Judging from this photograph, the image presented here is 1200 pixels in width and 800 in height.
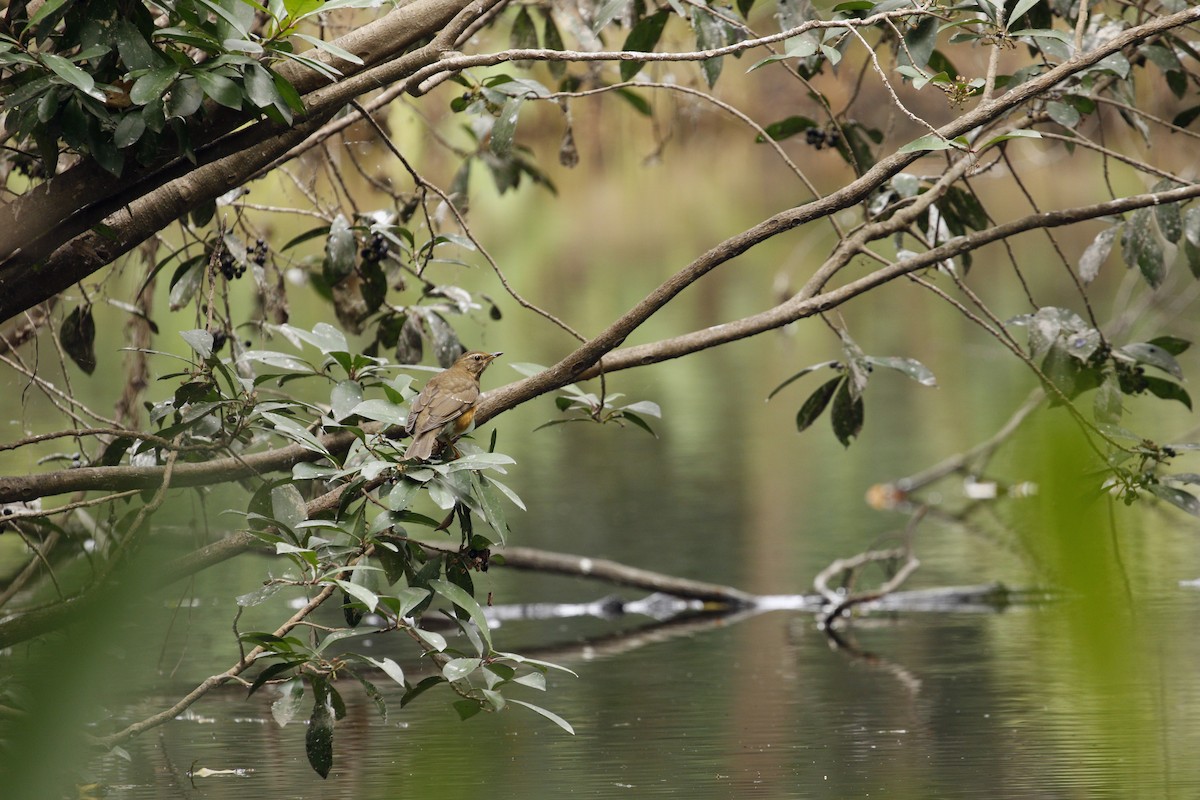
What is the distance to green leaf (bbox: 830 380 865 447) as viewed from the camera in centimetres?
346

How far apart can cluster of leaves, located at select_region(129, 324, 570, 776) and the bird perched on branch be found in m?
0.03

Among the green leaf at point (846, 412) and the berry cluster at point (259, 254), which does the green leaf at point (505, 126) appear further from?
the green leaf at point (846, 412)

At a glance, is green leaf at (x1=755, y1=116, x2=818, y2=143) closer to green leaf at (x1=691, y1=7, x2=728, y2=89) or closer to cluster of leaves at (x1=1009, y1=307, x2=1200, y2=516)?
green leaf at (x1=691, y1=7, x2=728, y2=89)

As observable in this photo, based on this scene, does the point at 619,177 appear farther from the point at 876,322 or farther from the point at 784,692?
the point at 784,692

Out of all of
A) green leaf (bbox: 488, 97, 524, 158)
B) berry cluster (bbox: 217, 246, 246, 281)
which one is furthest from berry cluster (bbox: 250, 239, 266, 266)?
green leaf (bbox: 488, 97, 524, 158)

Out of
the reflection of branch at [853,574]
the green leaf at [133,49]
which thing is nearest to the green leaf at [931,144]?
the green leaf at [133,49]

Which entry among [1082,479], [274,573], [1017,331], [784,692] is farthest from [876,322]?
[1082,479]

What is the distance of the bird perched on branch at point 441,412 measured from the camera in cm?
242

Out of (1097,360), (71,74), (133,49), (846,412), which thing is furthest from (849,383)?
(71,74)

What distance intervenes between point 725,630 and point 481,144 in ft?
5.25

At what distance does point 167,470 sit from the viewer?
2539 millimetres

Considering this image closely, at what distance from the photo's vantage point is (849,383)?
11.2ft

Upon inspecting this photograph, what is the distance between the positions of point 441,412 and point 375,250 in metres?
1.26

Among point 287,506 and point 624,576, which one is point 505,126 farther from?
point 624,576
